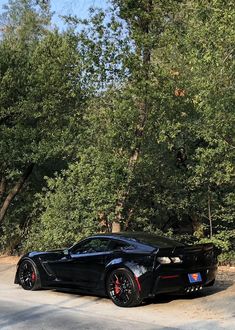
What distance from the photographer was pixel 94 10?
15047 millimetres

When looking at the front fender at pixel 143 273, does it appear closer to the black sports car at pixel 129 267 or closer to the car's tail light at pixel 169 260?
the black sports car at pixel 129 267

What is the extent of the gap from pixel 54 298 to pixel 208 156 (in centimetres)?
622

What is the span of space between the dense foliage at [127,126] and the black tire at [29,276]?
377 cm

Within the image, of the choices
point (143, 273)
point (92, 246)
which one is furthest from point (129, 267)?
point (92, 246)

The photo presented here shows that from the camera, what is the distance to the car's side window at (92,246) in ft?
34.4

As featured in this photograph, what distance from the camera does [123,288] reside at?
9.65 meters

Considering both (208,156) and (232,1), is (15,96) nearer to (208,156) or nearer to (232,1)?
(208,156)

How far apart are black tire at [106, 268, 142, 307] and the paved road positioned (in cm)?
15

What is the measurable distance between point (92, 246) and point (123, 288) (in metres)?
1.40

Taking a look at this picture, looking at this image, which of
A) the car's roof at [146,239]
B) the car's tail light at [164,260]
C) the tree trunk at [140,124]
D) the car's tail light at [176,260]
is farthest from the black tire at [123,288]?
the tree trunk at [140,124]

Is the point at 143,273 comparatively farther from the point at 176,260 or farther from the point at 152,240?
the point at 152,240

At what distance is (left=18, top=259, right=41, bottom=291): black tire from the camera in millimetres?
11492

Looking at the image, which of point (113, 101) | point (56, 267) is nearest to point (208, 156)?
point (113, 101)

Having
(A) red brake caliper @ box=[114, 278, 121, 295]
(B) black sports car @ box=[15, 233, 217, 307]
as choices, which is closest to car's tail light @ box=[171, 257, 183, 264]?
(B) black sports car @ box=[15, 233, 217, 307]
